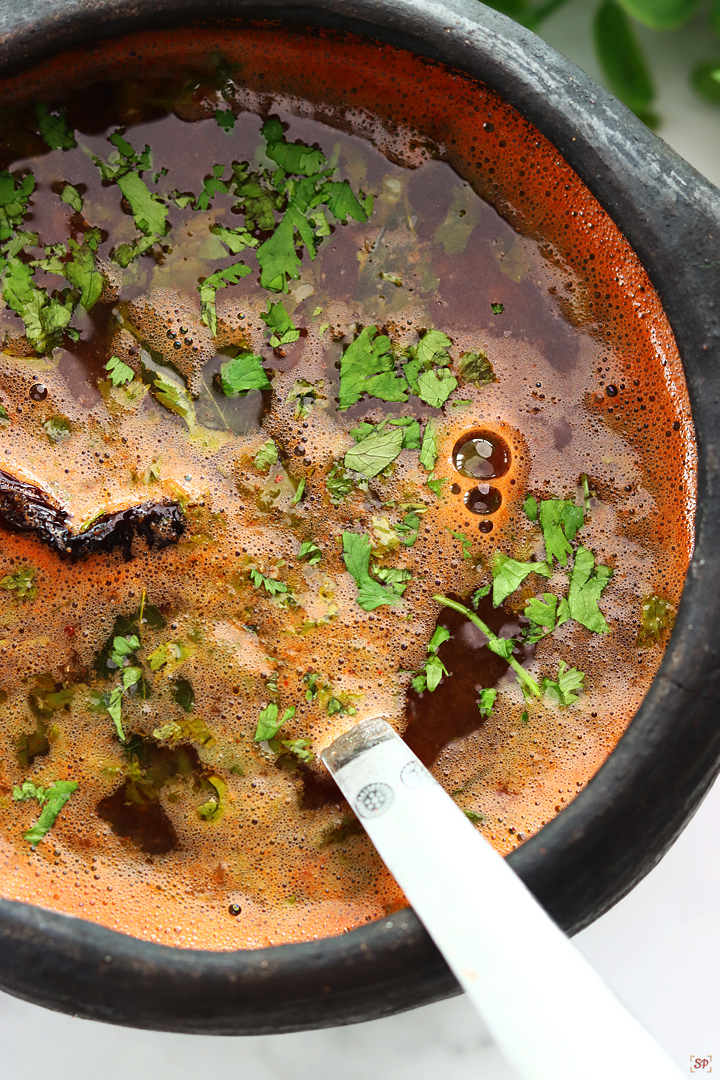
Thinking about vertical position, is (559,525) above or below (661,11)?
below

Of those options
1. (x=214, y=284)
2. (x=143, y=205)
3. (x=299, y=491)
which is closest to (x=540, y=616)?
(x=299, y=491)

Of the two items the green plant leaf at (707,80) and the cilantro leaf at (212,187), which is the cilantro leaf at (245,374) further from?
the green plant leaf at (707,80)

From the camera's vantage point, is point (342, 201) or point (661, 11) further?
point (661, 11)

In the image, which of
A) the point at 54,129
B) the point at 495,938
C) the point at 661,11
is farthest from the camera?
the point at 661,11

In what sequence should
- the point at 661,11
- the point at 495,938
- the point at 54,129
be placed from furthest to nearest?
the point at 661,11 → the point at 54,129 → the point at 495,938

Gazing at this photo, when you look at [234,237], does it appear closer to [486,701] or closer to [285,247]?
[285,247]

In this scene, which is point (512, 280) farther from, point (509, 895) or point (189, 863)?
point (189, 863)

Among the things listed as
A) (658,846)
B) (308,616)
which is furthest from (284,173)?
(658,846)

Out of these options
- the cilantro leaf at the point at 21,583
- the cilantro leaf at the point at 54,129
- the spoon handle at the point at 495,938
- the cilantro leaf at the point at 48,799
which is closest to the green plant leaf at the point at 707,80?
the cilantro leaf at the point at 54,129
